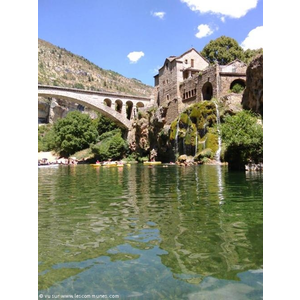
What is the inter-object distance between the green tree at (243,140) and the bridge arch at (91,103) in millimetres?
24076

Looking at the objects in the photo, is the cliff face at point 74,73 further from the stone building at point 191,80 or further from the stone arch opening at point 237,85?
the stone arch opening at point 237,85

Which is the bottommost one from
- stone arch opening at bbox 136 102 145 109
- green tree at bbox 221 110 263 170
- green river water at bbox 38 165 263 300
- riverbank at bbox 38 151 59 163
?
green river water at bbox 38 165 263 300

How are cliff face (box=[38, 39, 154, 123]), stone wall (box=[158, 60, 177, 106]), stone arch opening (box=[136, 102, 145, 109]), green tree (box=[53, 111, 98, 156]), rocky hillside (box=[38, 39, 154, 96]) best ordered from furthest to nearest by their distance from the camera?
rocky hillside (box=[38, 39, 154, 96]) → cliff face (box=[38, 39, 154, 123]) → stone arch opening (box=[136, 102, 145, 109]) → green tree (box=[53, 111, 98, 156]) → stone wall (box=[158, 60, 177, 106])

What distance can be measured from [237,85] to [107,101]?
720 inches

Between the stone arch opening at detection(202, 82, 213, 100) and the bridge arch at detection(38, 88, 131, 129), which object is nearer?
the stone arch opening at detection(202, 82, 213, 100)

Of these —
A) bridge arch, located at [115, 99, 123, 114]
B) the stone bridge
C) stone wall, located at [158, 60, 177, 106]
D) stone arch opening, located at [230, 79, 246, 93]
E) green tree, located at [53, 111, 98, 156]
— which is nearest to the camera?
stone arch opening, located at [230, 79, 246, 93]

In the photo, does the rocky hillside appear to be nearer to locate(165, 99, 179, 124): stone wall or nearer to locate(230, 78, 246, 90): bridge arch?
locate(165, 99, 179, 124): stone wall

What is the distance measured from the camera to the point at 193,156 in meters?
22.4

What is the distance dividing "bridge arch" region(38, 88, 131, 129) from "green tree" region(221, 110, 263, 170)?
2408cm

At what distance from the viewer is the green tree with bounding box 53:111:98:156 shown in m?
36.1

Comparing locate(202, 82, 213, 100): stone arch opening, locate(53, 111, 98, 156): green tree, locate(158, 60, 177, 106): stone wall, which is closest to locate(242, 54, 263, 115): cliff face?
locate(202, 82, 213, 100): stone arch opening
